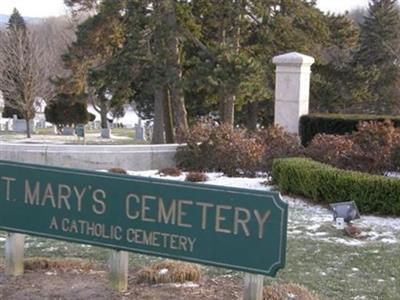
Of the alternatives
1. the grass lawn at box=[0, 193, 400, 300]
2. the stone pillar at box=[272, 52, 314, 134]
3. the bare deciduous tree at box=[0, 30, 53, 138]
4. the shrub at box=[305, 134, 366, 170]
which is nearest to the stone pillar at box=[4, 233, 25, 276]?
the grass lawn at box=[0, 193, 400, 300]

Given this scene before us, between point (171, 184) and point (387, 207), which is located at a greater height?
point (171, 184)

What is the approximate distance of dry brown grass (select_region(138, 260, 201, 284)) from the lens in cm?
471

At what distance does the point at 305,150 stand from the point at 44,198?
295 inches

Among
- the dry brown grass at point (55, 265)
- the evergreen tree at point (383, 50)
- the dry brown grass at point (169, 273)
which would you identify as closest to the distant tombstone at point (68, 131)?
the evergreen tree at point (383, 50)

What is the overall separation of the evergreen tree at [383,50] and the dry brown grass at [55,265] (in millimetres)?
28189

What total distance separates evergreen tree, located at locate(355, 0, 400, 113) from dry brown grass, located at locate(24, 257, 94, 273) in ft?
92.5

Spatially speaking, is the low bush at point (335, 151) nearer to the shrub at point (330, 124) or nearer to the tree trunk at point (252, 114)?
the shrub at point (330, 124)

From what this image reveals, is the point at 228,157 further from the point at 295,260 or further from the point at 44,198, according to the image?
the point at 44,198

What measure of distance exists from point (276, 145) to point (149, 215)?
8.10 meters

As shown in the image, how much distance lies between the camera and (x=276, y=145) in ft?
39.1

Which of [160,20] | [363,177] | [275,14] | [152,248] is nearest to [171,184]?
[152,248]

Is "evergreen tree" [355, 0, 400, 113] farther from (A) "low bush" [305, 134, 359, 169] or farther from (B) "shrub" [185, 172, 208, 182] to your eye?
(B) "shrub" [185, 172, 208, 182]

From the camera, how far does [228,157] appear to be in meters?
11.8

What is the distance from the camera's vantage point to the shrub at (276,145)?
11.5m
